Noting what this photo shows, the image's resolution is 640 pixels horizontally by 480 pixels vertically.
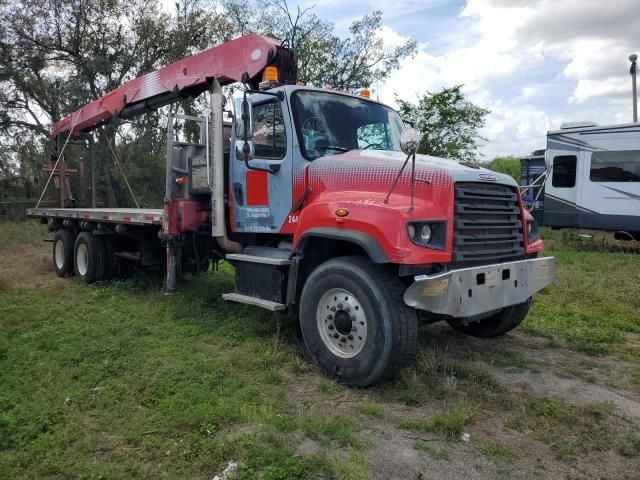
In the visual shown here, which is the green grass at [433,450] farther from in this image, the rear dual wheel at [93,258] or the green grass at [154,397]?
the rear dual wheel at [93,258]

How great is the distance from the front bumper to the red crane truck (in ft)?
0.04

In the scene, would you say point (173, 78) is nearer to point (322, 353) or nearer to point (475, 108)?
point (322, 353)

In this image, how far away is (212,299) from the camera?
23.6ft

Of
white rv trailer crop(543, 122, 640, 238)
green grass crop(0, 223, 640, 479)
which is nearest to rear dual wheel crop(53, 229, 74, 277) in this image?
green grass crop(0, 223, 640, 479)

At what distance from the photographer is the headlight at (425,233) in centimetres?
416

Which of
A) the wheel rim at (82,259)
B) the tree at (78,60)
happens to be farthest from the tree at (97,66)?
the wheel rim at (82,259)

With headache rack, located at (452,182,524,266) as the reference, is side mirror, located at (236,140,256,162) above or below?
above

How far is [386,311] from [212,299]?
3.68 meters

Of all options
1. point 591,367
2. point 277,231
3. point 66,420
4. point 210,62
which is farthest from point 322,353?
point 210,62

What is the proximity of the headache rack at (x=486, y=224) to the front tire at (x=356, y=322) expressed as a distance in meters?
0.67

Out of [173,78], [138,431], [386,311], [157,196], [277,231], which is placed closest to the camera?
[138,431]

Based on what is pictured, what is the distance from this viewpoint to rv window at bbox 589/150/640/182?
1255 cm

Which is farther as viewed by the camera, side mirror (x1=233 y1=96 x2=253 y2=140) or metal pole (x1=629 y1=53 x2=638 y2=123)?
metal pole (x1=629 y1=53 x2=638 y2=123)

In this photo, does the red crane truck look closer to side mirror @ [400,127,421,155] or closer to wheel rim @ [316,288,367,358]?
wheel rim @ [316,288,367,358]
